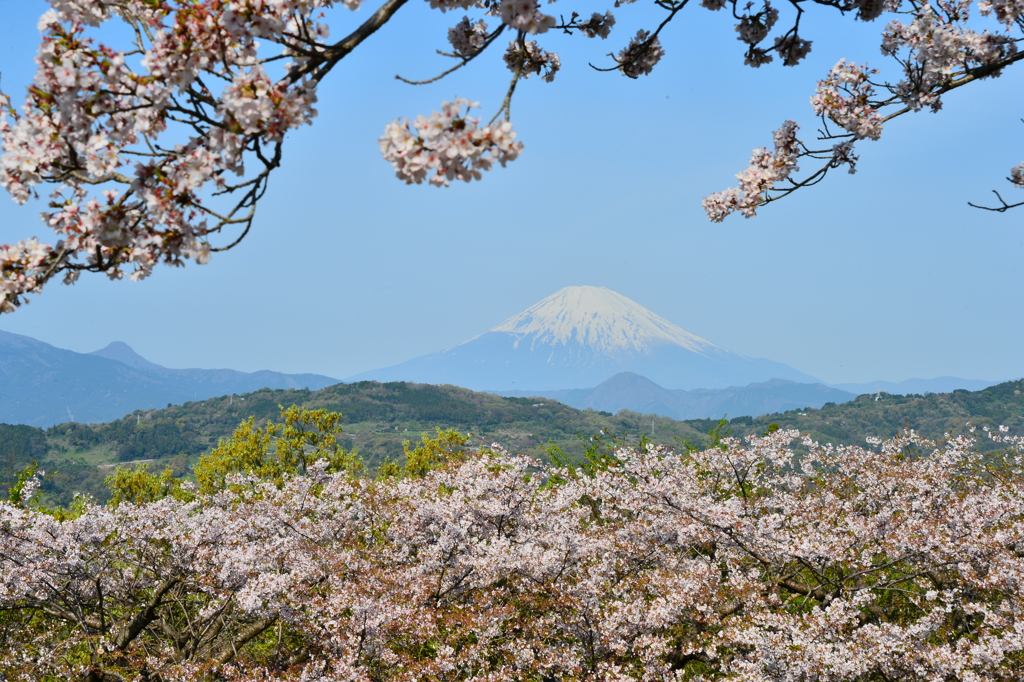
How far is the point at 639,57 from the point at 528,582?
583 cm

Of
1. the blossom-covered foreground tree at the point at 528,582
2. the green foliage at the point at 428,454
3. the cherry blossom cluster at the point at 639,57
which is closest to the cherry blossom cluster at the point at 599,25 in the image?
the cherry blossom cluster at the point at 639,57

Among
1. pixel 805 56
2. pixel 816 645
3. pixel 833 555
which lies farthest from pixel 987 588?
pixel 805 56

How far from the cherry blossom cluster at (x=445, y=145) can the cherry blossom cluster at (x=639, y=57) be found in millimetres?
2643

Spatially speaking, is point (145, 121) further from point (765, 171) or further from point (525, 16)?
point (765, 171)

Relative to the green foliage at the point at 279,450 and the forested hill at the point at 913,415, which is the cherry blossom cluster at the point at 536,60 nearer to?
the green foliage at the point at 279,450

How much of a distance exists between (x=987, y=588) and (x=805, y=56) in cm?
677

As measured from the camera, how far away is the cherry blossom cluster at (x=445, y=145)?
249cm

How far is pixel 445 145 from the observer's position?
2494mm

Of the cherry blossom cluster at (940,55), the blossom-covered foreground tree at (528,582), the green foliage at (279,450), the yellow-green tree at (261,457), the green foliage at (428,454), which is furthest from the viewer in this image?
the green foliage at (428,454)

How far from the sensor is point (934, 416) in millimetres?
165500

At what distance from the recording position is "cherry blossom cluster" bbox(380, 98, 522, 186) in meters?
2.49

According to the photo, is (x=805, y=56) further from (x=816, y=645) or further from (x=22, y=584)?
(x=22, y=584)

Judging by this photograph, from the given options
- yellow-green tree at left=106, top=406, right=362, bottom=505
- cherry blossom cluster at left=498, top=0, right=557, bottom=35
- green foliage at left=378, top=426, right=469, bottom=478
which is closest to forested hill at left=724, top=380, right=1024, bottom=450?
A: green foliage at left=378, top=426, right=469, bottom=478

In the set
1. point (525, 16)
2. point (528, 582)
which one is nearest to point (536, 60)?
point (525, 16)
